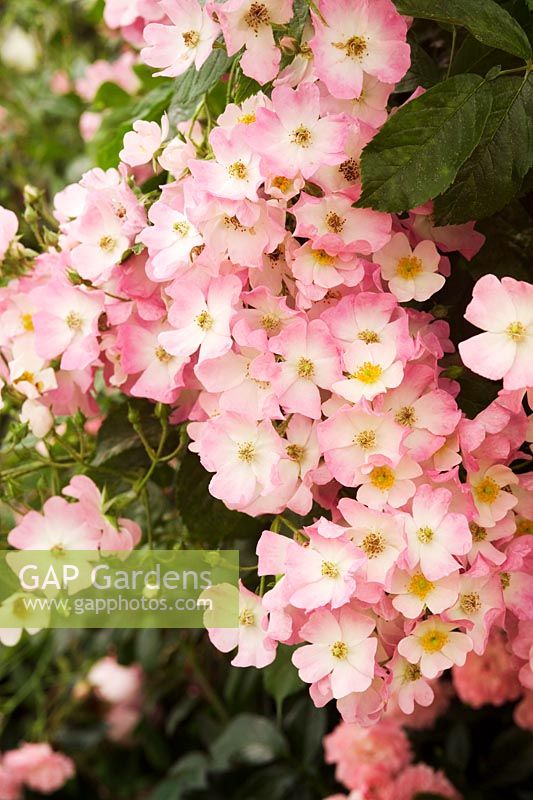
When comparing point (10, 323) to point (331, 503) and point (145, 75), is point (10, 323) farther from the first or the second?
point (145, 75)

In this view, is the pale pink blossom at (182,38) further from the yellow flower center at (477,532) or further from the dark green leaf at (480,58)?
the yellow flower center at (477,532)

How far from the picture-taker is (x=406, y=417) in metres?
0.51

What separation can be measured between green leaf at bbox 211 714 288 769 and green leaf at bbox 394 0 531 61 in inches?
31.1

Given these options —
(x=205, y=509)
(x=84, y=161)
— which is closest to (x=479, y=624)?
(x=205, y=509)

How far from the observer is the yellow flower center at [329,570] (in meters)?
0.50

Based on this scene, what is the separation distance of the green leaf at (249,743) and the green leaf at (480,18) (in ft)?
2.59

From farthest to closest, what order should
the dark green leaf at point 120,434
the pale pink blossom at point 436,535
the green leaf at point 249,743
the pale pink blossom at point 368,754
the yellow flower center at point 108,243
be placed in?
the green leaf at point 249,743 → the pale pink blossom at point 368,754 → the dark green leaf at point 120,434 → the yellow flower center at point 108,243 → the pale pink blossom at point 436,535

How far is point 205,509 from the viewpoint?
664mm

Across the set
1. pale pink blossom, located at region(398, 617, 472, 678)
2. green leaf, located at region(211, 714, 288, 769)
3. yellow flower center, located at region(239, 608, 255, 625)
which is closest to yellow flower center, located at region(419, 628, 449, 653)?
pale pink blossom, located at region(398, 617, 472, 678)

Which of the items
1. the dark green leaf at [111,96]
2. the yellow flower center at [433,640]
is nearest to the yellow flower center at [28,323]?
the yellow flower center at [433,640]

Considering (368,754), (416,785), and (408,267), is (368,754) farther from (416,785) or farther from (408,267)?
(408,267)

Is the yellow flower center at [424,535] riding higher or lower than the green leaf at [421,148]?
lower

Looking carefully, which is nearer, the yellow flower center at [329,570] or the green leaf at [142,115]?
the yellow flower center at [329,570]

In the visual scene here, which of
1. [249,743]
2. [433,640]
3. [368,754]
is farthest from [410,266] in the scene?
[249,743]
